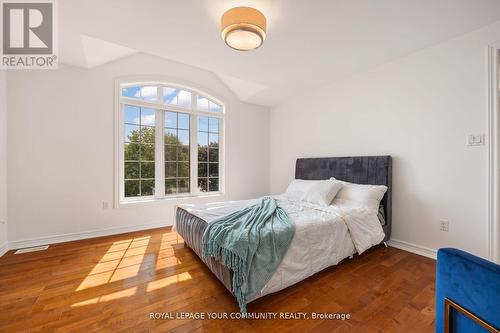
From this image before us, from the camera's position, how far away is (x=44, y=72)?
2811mm

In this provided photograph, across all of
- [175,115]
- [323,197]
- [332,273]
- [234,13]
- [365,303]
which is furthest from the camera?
[175,115]

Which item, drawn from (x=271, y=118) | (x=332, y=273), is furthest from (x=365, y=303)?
(x=271, y=118)

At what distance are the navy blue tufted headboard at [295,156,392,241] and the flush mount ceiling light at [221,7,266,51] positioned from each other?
2183mm

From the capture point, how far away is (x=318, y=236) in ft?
6.50

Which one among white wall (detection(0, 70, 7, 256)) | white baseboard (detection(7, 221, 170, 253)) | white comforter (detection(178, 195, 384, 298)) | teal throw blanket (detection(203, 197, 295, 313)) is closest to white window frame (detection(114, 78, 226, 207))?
white baseboard (detection(7, 221, 170, 253))

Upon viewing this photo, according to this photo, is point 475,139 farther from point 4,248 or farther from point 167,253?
point 4,248

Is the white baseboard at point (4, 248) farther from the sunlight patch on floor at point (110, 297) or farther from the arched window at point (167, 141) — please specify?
the sunlight patch on floor at point (110, 297)

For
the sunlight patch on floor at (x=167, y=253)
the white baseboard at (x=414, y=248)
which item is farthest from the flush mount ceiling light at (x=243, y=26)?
the white baseboard at (x=414, y=248)

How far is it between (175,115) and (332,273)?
354cm

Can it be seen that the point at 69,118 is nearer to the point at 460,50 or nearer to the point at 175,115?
the point at 175,115

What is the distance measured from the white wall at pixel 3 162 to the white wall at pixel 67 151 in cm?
5

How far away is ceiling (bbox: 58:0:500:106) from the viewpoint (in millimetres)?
1853

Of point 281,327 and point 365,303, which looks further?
point 365,303

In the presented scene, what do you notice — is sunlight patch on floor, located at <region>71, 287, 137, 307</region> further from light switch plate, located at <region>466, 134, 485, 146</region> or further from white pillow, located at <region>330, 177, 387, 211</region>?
light switch plate, located at <region>466, 134, 485, 146</region>
